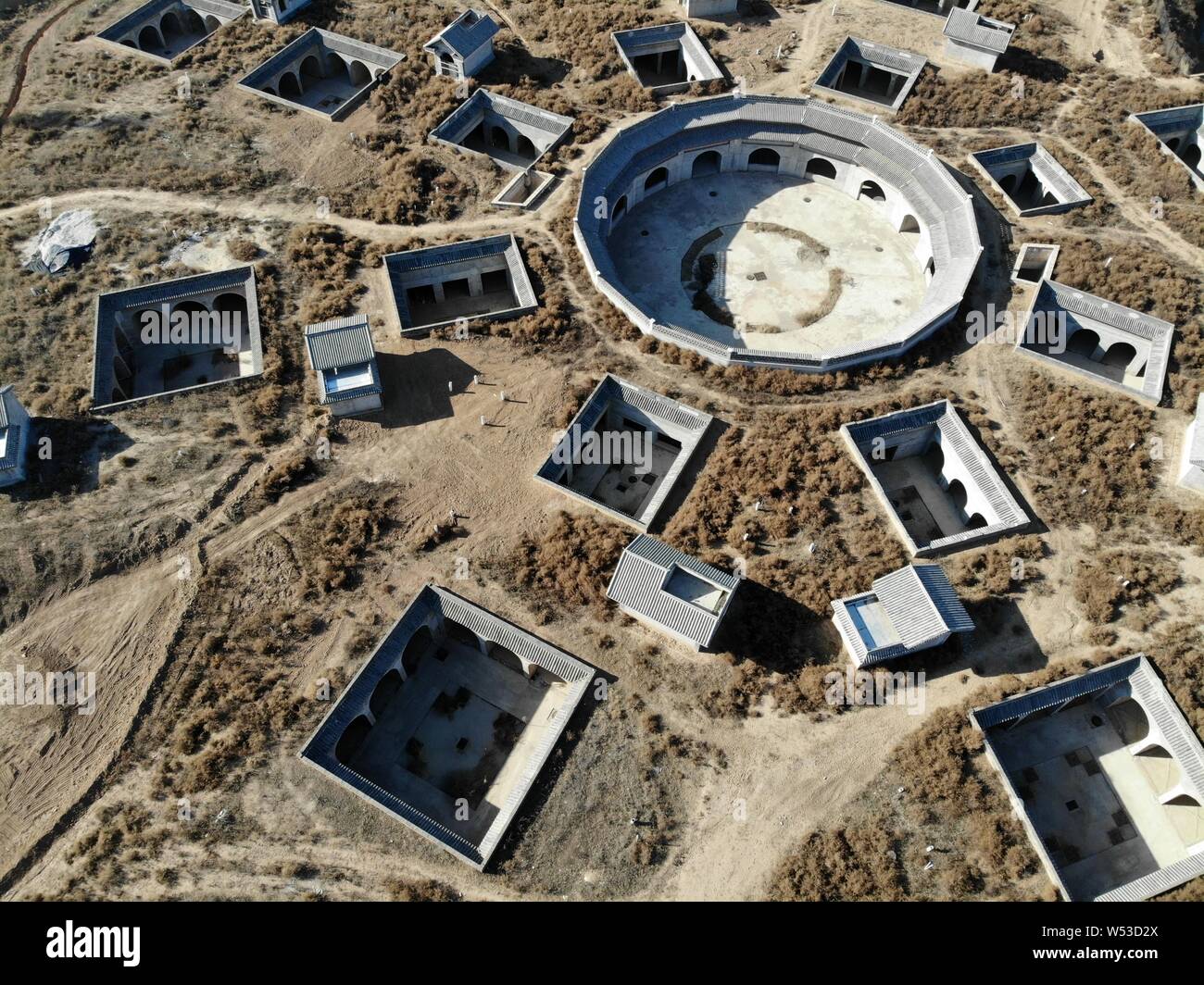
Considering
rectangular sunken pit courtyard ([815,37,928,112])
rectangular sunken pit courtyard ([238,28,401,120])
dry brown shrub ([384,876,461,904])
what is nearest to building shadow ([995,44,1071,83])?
rectangular sunken pit courtyard ([815,37,928,112])

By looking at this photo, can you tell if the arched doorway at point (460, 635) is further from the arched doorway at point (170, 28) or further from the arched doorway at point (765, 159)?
the arched doorway at point (170, 28)

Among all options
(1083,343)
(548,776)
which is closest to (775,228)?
(1083,343)

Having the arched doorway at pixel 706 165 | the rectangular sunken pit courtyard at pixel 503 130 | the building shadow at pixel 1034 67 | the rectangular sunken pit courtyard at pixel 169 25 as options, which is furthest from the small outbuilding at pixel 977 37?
the rectangular sunken pit courtyard at pixel 169 25

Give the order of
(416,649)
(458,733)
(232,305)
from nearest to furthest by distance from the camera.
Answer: (458,733)
(416,649)
(232,305)

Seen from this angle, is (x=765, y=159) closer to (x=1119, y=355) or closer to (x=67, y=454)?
(x=1119, y=355)
